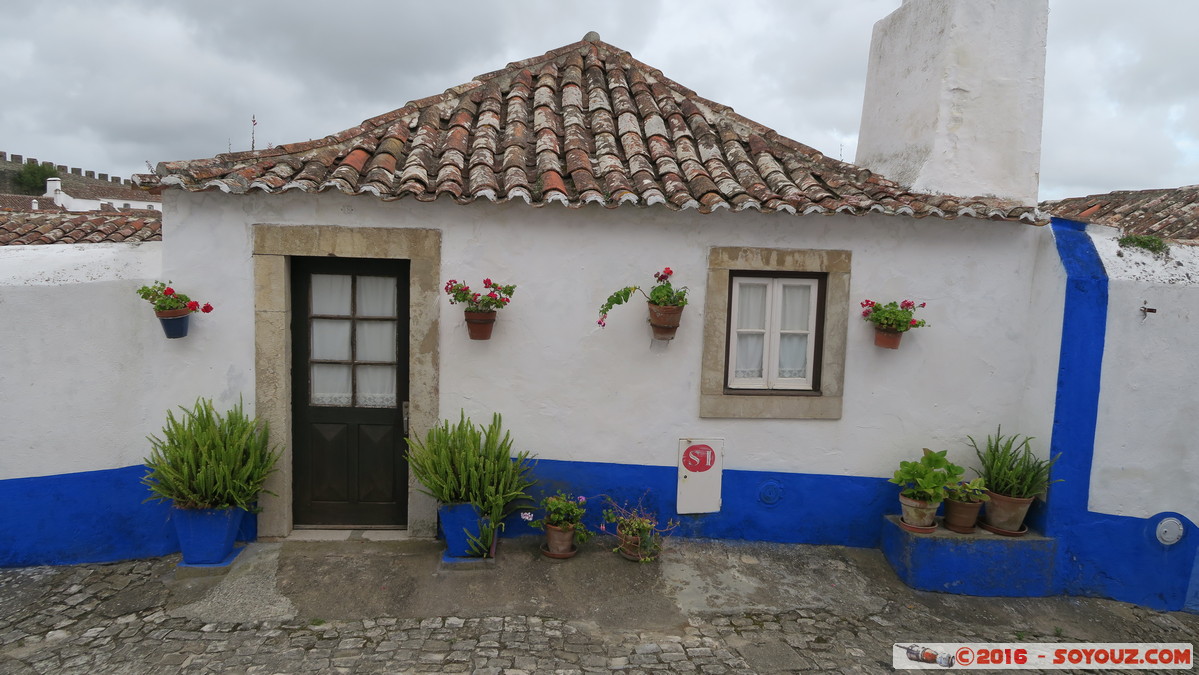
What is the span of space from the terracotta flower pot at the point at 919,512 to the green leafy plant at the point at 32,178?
35017 mm

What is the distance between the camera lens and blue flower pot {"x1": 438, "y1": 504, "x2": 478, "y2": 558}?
5.02m

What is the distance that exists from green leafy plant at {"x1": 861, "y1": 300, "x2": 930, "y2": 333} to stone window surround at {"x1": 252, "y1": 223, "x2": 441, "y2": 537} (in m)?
3.41

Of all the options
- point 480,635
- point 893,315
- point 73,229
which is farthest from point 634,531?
point 73,229

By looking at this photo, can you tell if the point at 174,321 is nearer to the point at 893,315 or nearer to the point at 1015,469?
the point at 893,315

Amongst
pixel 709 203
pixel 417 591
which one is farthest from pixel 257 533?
pixel 709 203

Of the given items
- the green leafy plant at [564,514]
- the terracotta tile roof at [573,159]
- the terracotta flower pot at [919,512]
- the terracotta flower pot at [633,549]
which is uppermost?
the terracotta tile roof at [573,159]

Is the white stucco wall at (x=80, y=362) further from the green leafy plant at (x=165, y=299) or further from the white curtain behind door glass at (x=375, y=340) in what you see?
the white curtain behind door glass at (x=375, y=340)

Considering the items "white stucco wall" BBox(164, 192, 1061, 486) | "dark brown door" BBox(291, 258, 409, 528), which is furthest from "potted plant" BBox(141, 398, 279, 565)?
"dark brown door" BBox(291, 258, 409, 528)

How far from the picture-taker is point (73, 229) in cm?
765

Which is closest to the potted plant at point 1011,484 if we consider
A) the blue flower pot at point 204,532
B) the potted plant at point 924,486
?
the potted plant at point 924,486

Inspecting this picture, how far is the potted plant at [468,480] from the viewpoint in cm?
496

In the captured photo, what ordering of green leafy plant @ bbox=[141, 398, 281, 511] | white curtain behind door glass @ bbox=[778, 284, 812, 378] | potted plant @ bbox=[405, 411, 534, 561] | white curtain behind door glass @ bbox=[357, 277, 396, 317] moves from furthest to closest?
white curtain behind door glass @ bbox=[778, 284, 812, 378] → white curtain behind door glass @ bbox=[357, 277, 396, 317] → potted plant @ bbox=[405, 411, 534, 561] → green leafy plant @ bbox=[141, 398, 281, 511]

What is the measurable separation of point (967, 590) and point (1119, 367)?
205 centimetres

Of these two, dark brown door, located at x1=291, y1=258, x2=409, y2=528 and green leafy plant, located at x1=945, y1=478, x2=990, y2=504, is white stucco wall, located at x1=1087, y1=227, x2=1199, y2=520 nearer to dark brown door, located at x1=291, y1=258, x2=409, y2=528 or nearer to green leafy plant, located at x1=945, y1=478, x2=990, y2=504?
green leafy plant, located at x1=945, y1=478, x2=990, y2=504
